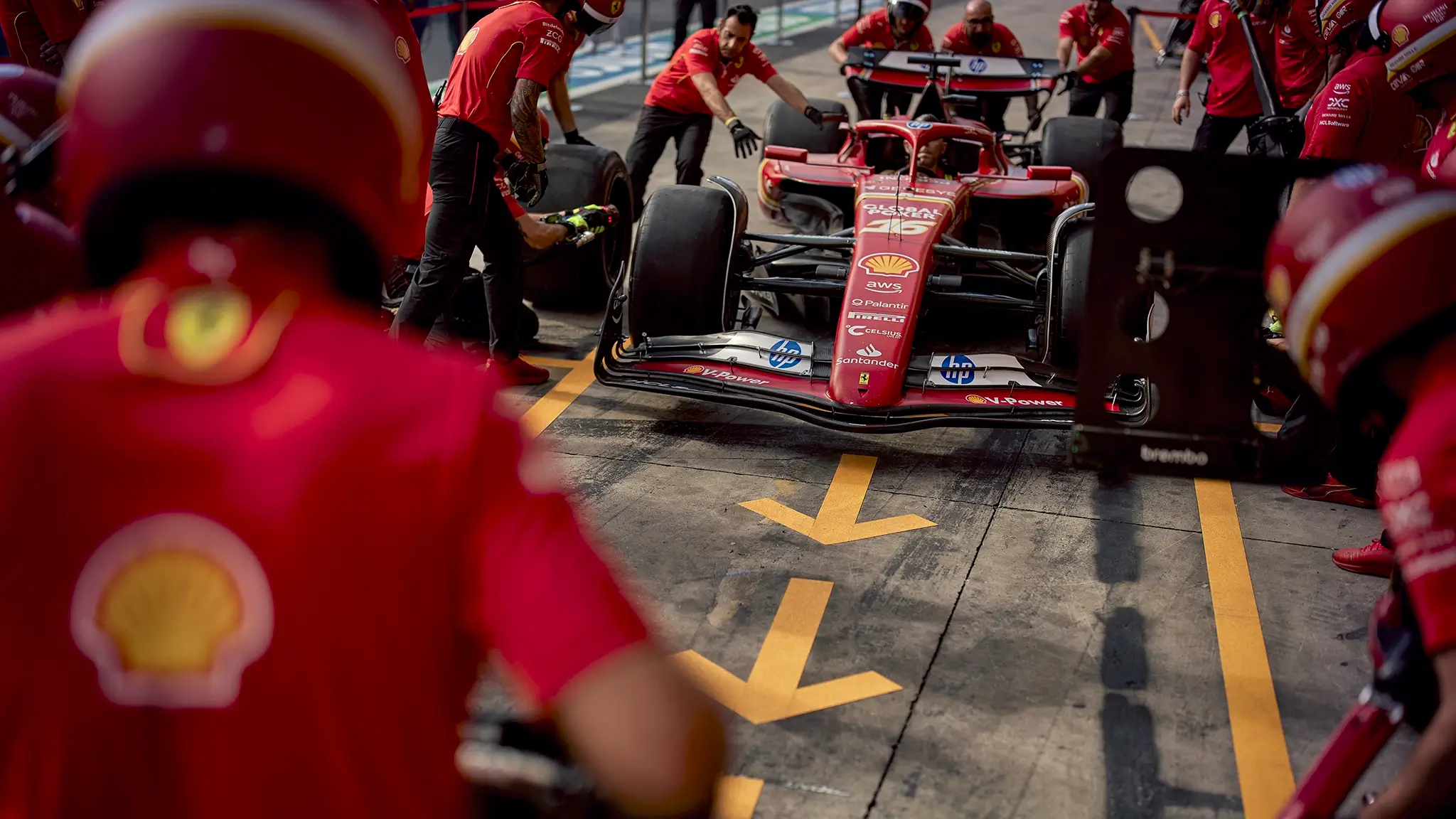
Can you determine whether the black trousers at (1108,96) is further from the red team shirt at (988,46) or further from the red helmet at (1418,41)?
Result: the red helmet at (1418,41)

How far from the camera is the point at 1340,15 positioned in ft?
18.3

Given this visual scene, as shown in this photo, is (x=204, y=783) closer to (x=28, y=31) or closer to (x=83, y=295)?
(x=83, y=295)

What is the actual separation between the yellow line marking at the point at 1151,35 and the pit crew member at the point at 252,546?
20.5 metres

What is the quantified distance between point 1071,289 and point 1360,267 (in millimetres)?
3661

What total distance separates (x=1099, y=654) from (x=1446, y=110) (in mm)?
2157

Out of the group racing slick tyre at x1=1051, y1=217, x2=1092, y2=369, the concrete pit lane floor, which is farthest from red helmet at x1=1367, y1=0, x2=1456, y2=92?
the concrete pit lane floor

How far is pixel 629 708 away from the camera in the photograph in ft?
2.86

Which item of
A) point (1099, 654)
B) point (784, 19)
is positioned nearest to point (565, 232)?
point (1099, 654)

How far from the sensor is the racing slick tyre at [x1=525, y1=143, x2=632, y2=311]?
264 inches

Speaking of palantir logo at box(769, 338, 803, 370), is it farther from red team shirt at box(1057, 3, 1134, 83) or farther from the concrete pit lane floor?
red team shirt at box(1057, 3, 1134, 83)

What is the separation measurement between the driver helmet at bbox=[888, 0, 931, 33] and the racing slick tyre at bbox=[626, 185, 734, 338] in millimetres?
4720

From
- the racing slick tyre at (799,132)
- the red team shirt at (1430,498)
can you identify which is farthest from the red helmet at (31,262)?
the racing slick tyre at (799,132)

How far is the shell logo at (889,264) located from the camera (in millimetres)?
5293

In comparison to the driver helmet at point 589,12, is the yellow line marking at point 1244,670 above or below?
below
